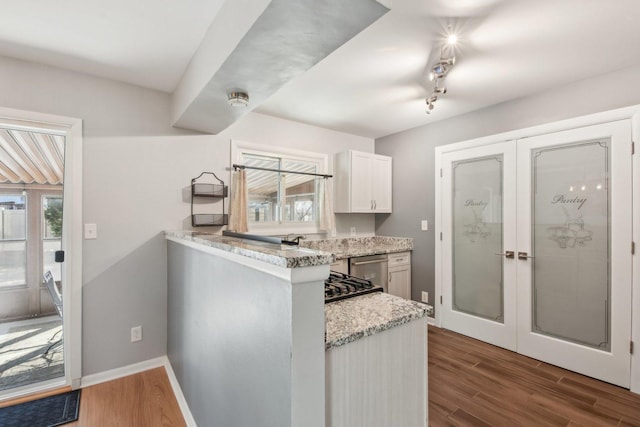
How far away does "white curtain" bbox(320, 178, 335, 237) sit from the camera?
355cm

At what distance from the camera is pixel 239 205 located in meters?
2.83

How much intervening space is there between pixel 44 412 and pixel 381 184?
3.85 m

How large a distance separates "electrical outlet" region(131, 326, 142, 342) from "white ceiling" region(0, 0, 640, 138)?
2149 millimetres

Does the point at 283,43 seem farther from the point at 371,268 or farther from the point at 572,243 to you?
the point at 572,243

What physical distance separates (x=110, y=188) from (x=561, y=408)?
3.85 meters

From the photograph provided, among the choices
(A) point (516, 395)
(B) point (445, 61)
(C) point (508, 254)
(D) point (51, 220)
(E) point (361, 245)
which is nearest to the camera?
(B) point (445, 61)

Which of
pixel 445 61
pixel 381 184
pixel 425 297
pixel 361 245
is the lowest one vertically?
pixel 425 297

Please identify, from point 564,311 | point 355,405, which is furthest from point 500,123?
point 355,405

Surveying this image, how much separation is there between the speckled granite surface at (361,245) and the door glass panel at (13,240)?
9.52ft

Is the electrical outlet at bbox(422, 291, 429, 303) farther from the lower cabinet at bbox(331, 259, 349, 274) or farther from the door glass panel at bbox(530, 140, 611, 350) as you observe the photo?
the lower cabinet at bbox(331, 259, 349, 274)

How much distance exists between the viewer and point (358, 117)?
3312 mm

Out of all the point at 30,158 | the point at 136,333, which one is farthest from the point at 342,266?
the point at 30,158

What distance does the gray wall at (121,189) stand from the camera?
2180mm

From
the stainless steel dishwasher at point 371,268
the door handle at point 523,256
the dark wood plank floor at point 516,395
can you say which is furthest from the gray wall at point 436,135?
the dark wood plank floor at point 516,395
